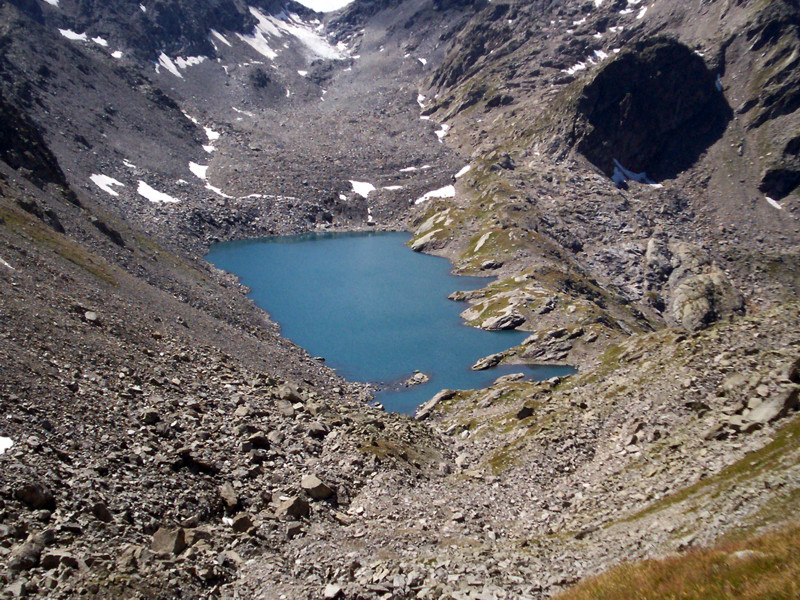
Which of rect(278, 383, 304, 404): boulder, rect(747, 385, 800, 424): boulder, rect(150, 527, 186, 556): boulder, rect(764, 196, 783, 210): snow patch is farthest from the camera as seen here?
rect(764, 196, 783, 210): snow patch

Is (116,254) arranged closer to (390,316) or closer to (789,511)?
(390,316)

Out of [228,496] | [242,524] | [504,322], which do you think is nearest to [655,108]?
[504,322]

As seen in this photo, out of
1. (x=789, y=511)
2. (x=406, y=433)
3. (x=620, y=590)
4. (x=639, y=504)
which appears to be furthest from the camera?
(x=406, y=433)

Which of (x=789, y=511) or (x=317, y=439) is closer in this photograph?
(x=789, y=511)

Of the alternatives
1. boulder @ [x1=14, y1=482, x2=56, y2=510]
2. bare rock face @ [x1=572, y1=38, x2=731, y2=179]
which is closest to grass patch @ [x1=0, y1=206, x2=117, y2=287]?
boulder @ [x1=14, y1=482, x2=56, y2=510]

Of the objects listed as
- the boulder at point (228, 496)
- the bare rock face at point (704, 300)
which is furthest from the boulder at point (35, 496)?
the bare rock face at point (704, 300)

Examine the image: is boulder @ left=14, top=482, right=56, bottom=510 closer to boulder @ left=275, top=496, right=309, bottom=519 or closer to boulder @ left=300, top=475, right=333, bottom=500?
boulder @ left=275, top=496, right=309, bottom=519

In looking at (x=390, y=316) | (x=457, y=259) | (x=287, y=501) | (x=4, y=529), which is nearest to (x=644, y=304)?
(x=457, y=259)
